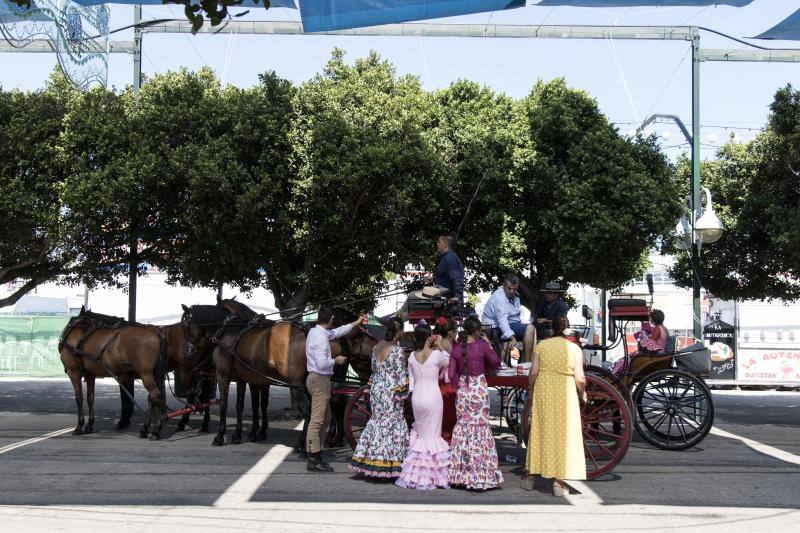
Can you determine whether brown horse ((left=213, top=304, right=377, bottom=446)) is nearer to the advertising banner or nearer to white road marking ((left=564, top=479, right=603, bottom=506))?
white road marking ((left=564, top=479, right=603, bottom=506))

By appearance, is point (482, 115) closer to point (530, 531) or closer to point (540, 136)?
point (540, 136)

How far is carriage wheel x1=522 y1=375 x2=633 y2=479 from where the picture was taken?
9.42m

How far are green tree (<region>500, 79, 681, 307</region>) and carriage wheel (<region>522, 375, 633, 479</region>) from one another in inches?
277

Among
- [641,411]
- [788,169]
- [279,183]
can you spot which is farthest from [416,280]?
[788,169]

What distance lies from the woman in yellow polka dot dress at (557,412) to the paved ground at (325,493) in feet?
1.09

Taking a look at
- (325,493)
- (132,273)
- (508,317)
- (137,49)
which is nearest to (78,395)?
(132,273)

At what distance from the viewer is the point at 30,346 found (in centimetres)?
2880

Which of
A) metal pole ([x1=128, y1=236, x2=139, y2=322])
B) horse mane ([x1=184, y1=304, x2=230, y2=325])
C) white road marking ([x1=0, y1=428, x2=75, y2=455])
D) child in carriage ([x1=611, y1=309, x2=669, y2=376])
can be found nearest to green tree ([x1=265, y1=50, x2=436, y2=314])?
horse mane ([x1=184, y1=304, x2=230, y2=325])

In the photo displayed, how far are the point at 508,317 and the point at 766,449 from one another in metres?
4.89

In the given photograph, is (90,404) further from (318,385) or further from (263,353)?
(318,385)

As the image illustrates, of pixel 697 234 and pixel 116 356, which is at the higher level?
pixel 697 234

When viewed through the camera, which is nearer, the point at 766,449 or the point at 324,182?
the point at 766,449

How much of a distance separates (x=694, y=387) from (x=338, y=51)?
34.7 feet

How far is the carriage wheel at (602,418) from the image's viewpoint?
9422 mm
